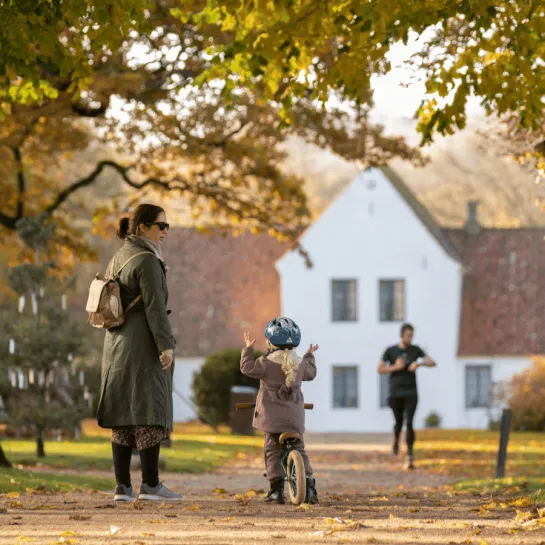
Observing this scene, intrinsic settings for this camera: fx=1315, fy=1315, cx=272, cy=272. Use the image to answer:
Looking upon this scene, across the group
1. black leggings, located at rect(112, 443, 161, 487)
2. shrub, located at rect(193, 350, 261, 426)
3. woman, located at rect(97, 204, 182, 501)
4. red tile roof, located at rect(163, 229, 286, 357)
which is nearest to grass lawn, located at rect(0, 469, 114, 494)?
black leggings, located at rect(112, 443, 161, 487)

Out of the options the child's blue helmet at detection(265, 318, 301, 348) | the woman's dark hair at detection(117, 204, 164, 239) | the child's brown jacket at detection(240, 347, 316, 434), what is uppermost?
the woman's dark hair at detection(117, 204, 164, 239)

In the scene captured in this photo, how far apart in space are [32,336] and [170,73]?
4.45 metres

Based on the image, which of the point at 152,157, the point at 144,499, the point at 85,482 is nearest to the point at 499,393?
the point at 152,157

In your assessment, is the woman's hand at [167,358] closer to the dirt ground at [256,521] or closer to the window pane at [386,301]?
the dirt ground at [256,521]

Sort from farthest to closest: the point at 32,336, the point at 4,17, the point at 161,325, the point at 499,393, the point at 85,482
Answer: the point at 499,393
the point at 32,336
the point at 85,482
the point at 4,17
the point at 161,325

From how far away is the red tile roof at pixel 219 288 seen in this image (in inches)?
1700

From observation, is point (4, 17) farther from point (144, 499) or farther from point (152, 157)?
point (152, 157)

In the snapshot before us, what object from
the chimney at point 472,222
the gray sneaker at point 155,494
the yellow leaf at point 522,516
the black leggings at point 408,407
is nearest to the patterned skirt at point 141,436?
the gray sneaker at point 155,494

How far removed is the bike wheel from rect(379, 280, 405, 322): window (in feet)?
107

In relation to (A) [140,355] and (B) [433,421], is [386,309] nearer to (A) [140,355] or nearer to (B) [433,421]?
(B) [433,421]

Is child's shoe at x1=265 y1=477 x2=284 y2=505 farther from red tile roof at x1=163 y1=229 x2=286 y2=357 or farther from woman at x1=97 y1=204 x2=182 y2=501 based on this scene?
red tile roof at x1=163 y1=229 x2=286 y2=357

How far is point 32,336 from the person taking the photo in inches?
746

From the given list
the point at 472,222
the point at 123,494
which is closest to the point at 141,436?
the point at 123,494

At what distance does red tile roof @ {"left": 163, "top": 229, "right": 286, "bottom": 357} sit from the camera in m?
43.2
